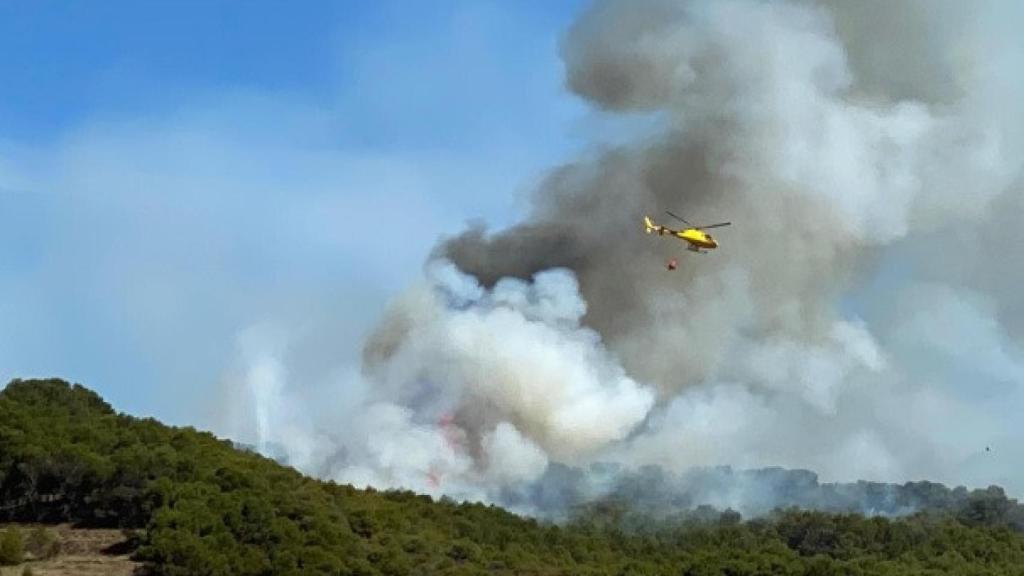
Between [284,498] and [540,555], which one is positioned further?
[540,555]

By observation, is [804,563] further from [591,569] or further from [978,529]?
[978,529]

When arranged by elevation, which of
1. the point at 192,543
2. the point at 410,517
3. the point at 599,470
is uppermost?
the point at 599,470

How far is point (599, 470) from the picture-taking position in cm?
15775

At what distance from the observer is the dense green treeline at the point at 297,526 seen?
80688 millimetres

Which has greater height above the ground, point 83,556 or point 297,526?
point 297,526

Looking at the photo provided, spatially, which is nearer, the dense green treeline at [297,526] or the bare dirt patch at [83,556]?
the bare dirt patch at [83,556]

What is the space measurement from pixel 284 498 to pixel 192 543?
1521 cm

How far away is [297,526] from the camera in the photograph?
8538 cm

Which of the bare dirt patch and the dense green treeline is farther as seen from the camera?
the dense green treeline

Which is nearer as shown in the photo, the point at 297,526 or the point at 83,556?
the point at 83,556

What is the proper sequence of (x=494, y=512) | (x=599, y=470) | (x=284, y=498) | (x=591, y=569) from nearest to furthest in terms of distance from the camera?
(x=284, y=498) < (x=591, y=569) < (x=494, y=512) < (x=599, y=470)

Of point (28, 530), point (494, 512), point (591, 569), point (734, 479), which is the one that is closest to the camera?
point (28, 530)

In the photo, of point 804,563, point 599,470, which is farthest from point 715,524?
point 804,563

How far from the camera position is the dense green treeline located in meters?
80.7
